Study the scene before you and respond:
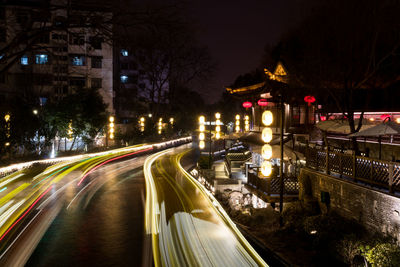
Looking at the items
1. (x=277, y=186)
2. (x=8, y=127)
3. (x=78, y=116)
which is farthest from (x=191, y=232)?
(x=78, y=116)

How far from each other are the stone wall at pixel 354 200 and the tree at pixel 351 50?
2.21 metres

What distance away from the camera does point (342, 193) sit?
11.9 metres

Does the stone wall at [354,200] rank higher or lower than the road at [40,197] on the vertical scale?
higher

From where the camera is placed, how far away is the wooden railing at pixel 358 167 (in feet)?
31.9

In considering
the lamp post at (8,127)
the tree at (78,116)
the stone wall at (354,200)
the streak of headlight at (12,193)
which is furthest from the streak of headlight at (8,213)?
the tree at (78,116)

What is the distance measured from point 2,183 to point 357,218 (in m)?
16.5

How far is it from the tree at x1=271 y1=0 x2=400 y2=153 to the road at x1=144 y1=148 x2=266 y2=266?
669 cm

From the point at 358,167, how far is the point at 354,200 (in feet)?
3.93

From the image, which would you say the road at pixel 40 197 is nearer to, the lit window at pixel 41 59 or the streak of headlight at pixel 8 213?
the streak of headlight at pixel 8 213

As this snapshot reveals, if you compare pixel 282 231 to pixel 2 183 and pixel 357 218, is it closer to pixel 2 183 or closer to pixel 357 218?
pixel 357 218

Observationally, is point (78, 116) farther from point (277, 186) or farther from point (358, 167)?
point (358, 167)

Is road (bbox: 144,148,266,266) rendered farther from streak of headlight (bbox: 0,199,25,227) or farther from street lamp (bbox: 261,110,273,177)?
streak of headlight (bbox: 0,199,25,227)

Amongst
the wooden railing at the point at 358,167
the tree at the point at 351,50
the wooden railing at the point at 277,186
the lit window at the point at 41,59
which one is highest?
the lit window at the point at 41,59

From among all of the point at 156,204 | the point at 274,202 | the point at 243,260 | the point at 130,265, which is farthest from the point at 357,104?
the point at 130,265
